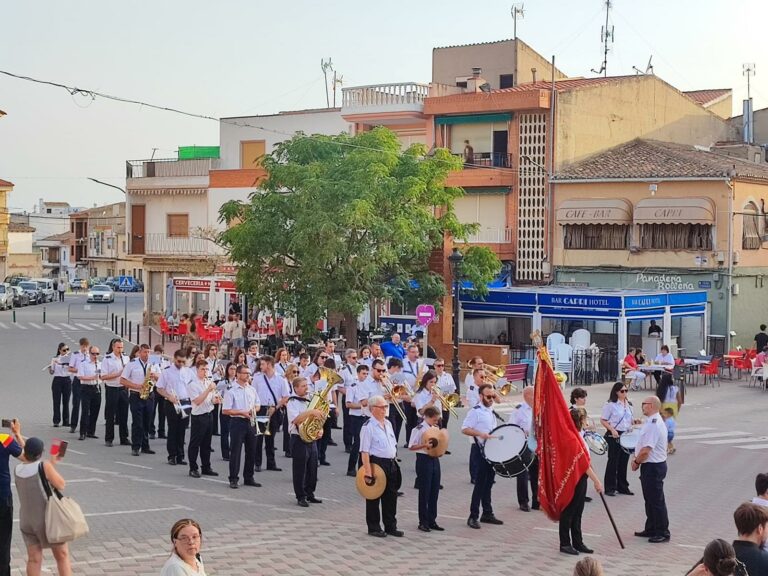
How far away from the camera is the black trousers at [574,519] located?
13.5m

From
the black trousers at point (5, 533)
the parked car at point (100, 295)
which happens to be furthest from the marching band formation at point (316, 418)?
the parked car at point (100, 295)

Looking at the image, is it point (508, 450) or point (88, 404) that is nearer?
point (508, 450)

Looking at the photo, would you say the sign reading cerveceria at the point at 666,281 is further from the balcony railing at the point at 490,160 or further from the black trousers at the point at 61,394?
the black trousers at the point at 61,394

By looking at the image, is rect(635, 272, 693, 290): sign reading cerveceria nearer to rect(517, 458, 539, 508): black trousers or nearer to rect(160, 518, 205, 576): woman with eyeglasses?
rect(517, 458, 539, 508): black trousers

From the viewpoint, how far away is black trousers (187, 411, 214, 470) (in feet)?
58.5

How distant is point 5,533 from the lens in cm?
1132

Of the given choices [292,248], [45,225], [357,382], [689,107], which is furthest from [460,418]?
[45,225]

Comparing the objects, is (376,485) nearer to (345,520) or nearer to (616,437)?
(345,520)

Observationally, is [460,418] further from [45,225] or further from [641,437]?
[45,225]

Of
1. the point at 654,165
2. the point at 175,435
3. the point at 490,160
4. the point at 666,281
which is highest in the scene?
the point at 490,160

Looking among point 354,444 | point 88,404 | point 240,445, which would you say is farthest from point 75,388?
point 354,444

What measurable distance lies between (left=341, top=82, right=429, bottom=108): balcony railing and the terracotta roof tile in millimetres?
5751

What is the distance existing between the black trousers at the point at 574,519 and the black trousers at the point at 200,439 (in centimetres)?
622

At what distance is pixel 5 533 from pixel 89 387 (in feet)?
32.6
